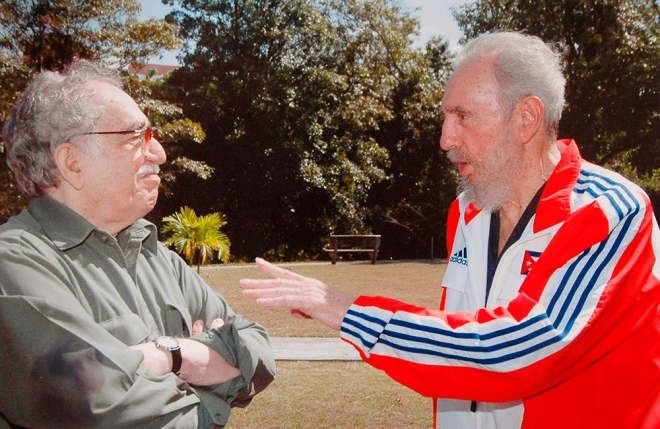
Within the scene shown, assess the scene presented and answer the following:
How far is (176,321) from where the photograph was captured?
246 cm

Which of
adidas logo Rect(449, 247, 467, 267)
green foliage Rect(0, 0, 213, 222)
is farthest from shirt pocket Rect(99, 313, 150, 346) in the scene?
green foliage Rect(0, 0, 213, 222)

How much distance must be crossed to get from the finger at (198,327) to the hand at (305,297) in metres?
0.48

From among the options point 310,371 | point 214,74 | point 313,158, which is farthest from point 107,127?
point 214,74

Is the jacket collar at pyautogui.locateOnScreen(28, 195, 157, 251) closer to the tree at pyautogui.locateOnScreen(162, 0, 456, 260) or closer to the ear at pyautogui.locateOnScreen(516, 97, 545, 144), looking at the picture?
the ear at pyautogui.locateOnScreen(516, 97, 545, 144)

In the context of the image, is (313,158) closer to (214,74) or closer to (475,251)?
(214,74)

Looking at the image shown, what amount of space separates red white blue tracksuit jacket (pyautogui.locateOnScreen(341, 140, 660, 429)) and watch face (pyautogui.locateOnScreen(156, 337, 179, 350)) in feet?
1.95

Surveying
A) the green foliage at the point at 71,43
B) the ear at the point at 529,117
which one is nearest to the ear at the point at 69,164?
the ear at the point at 529,117

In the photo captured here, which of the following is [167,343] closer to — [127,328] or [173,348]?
[173,348]

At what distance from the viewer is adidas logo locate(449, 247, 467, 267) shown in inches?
103

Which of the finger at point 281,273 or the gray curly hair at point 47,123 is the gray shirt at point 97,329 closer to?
the gray curly hair at point 47,123

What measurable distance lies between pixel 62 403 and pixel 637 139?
23.6 metres

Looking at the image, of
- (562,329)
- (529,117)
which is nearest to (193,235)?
(529,117)

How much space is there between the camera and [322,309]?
2.13 metres

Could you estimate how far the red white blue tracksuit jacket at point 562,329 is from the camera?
1892 millimetres
